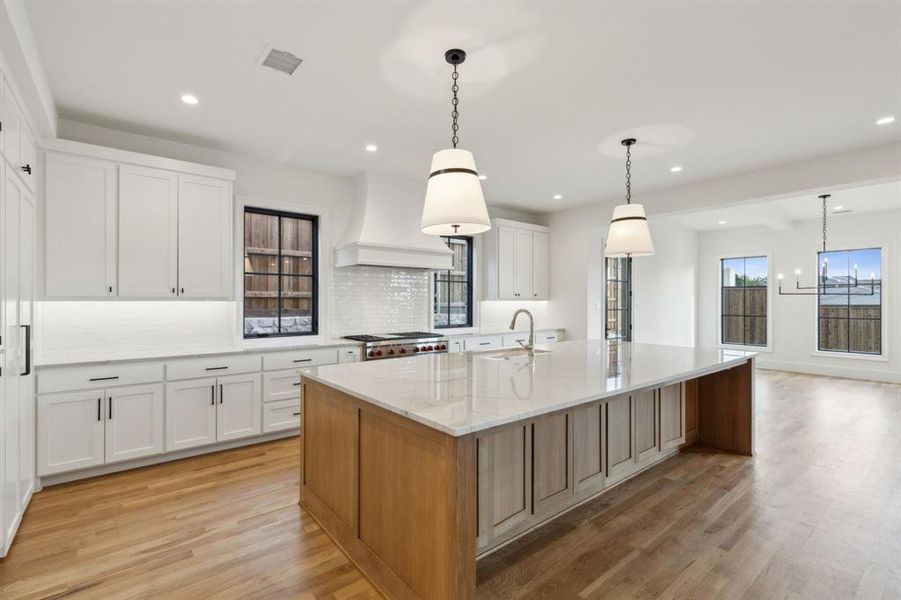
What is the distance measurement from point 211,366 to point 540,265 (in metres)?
4.73

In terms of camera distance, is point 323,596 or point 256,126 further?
point 256,126

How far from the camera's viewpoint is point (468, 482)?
166 cm

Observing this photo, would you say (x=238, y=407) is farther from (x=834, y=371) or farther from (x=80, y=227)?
(x=834, y=371)

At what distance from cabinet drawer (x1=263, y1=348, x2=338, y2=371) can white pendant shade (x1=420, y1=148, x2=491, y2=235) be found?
244 cm

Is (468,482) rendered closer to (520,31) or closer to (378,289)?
(520,31)

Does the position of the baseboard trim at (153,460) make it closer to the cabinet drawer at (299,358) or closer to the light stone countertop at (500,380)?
the cabinet drawer at (299,358)

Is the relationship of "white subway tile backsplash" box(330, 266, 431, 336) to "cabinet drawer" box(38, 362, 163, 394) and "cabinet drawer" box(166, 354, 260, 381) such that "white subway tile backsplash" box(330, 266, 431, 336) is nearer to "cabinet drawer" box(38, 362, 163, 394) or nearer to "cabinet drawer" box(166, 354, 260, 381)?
"cabinet drawer" box(166, 354, 260, 381)

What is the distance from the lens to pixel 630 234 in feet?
11.4

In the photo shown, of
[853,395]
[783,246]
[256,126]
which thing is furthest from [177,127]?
[783,246]

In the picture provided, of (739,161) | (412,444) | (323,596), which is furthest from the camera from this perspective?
(739,161)

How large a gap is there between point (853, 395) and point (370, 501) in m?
7.23

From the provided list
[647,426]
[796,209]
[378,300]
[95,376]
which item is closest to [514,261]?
[378,300]

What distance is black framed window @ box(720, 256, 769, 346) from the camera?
865 centimetres

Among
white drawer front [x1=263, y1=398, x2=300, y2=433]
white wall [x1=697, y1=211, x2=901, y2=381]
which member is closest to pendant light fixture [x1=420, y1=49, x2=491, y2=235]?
white drawer front [x1=263, y1=398, x2=300, y2=433]
